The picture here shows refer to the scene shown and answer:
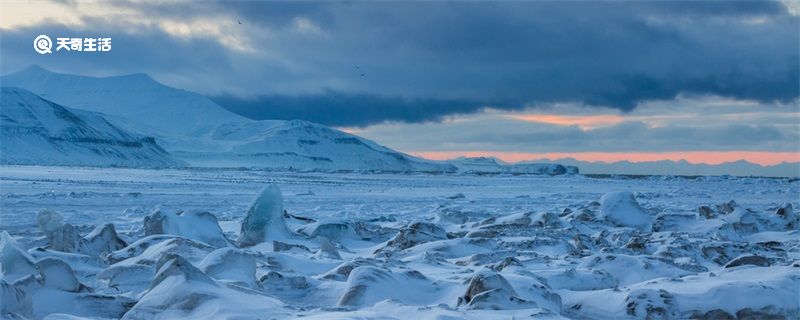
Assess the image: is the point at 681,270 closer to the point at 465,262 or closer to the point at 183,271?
the point at 465,262

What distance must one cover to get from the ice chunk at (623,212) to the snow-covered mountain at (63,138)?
117m

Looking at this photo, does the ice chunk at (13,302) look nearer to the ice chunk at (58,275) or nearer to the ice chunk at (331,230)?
the ice chunk at (58,275)

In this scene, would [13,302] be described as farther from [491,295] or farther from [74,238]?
[74,238]

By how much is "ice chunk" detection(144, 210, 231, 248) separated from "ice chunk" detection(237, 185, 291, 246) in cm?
54

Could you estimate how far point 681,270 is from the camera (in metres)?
8.48

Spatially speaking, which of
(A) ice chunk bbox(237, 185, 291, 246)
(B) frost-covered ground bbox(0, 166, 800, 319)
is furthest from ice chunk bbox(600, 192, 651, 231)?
(A) ice chunk bbox(237, 185, 291, 246)

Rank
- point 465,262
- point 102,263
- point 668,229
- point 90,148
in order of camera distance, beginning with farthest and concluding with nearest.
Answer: point 90,148, point 668,229, point 465,262, point 102,263

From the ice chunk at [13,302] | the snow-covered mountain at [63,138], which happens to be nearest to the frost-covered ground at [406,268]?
the ice chunk at [13,302]

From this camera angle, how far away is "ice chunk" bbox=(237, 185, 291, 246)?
11656mm

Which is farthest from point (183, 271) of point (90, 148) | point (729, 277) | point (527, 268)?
point (90, 148)

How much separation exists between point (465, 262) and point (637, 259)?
6.24 feet

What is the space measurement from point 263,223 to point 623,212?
690 cm

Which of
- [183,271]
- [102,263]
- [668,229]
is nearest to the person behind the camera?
[183,271]

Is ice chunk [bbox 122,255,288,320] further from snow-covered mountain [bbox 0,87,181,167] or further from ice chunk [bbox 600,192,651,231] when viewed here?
snow-covered mountain [bbox 0,87,181,167]
